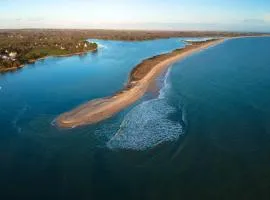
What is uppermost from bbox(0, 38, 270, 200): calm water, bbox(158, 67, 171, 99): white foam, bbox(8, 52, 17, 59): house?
bbox(0, 38, 270, 200): calm water

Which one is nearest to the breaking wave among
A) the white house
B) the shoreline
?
the shoreline

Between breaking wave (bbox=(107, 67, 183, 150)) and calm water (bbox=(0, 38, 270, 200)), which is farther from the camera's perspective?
breaking wave (bbox=(107, 67, 183, 150))

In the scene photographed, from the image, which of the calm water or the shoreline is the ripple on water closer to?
the calm water

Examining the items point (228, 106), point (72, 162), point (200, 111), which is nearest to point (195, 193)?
point (72, 162)

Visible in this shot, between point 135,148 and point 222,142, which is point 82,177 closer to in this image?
point 135,148

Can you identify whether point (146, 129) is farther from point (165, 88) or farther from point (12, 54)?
point (12, 54)

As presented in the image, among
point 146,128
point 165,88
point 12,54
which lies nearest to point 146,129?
point 146,128
